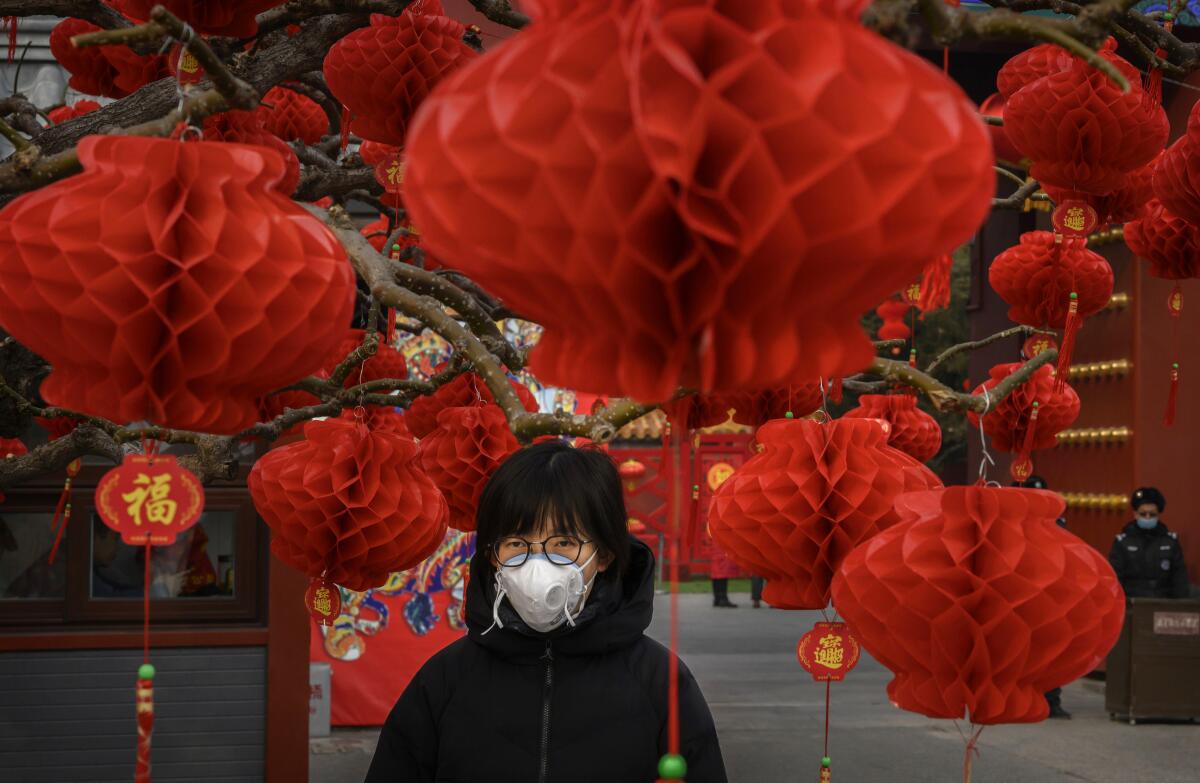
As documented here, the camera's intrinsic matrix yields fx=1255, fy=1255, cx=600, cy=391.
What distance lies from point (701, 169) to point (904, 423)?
218cm

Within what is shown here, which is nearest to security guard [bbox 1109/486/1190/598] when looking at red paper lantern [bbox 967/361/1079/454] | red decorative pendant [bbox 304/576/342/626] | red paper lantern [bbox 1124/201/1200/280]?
red paper lantern [bbox 967/361/1079/454]

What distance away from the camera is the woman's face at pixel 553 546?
1.72 m

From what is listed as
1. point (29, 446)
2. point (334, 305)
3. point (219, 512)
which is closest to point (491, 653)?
point (334, 305)

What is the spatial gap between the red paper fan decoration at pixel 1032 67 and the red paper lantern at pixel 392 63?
809mm

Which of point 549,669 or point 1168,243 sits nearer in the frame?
point 549,669

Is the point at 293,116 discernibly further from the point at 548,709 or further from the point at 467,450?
the point at 548,709

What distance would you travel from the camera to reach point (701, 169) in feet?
2.09

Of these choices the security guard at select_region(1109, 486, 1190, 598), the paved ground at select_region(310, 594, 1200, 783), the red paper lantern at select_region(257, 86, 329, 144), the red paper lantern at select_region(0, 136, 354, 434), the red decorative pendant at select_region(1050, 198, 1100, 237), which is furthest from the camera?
the security guard at select_region(1109, 486, 1190, 598)

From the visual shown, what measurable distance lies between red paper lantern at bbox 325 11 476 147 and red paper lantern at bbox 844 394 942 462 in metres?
1.34

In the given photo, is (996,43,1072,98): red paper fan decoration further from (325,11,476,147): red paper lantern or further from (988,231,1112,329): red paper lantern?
(325,11,476,147): red paper lantern

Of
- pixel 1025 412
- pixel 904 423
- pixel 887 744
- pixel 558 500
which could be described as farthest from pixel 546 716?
pixel 887 744

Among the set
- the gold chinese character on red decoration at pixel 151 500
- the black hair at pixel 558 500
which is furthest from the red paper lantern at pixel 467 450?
the gold chinese character on red decoration at pixel 151 500

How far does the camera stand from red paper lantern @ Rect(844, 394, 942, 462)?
2711mm

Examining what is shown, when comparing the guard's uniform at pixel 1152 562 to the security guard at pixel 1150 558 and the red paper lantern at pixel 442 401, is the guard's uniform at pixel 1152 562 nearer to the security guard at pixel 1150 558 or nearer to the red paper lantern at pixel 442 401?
the security guard at pixel 1150 558
